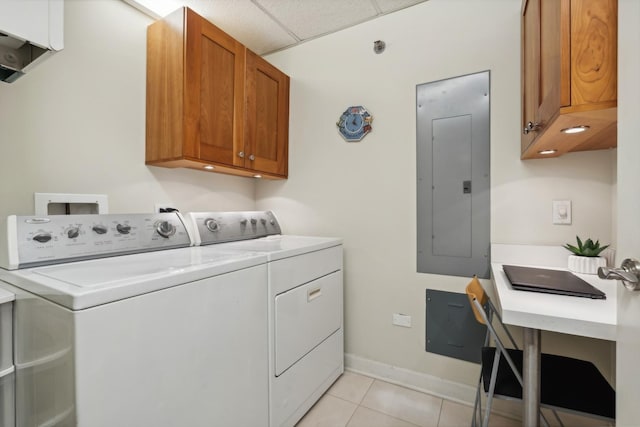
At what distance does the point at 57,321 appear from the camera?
0.77 meters

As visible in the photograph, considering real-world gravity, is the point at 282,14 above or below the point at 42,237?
above

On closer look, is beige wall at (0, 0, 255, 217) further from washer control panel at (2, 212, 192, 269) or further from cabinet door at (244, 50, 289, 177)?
cabinet door at (244, 50, 289, 177)

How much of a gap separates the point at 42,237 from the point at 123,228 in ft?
0.95

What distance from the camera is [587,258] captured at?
134cm

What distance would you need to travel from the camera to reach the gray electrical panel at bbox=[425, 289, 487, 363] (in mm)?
1732

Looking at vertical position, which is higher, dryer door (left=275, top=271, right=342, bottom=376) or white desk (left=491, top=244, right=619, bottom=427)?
white desk (left=491, top=244, right=619, bottom=427)

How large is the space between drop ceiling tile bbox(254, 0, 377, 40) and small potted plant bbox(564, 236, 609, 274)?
1.79m

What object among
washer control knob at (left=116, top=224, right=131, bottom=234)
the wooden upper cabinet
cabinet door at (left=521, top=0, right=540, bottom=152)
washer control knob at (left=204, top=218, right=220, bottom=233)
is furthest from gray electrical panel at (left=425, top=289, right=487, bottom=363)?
washer control knob at (left=116, top=224, right=131, bottom=234)

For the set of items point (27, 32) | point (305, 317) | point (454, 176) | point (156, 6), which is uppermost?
point (156, 6)

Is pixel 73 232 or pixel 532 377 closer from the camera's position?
pixel 532 377

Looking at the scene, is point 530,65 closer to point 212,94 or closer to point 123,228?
point 212,94

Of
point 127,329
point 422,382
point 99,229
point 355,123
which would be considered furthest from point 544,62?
point 99,229

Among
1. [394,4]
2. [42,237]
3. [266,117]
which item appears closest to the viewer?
[42,237]

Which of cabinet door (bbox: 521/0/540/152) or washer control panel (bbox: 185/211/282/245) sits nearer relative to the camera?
cabinet door (bbox: 521/0/540/152)
